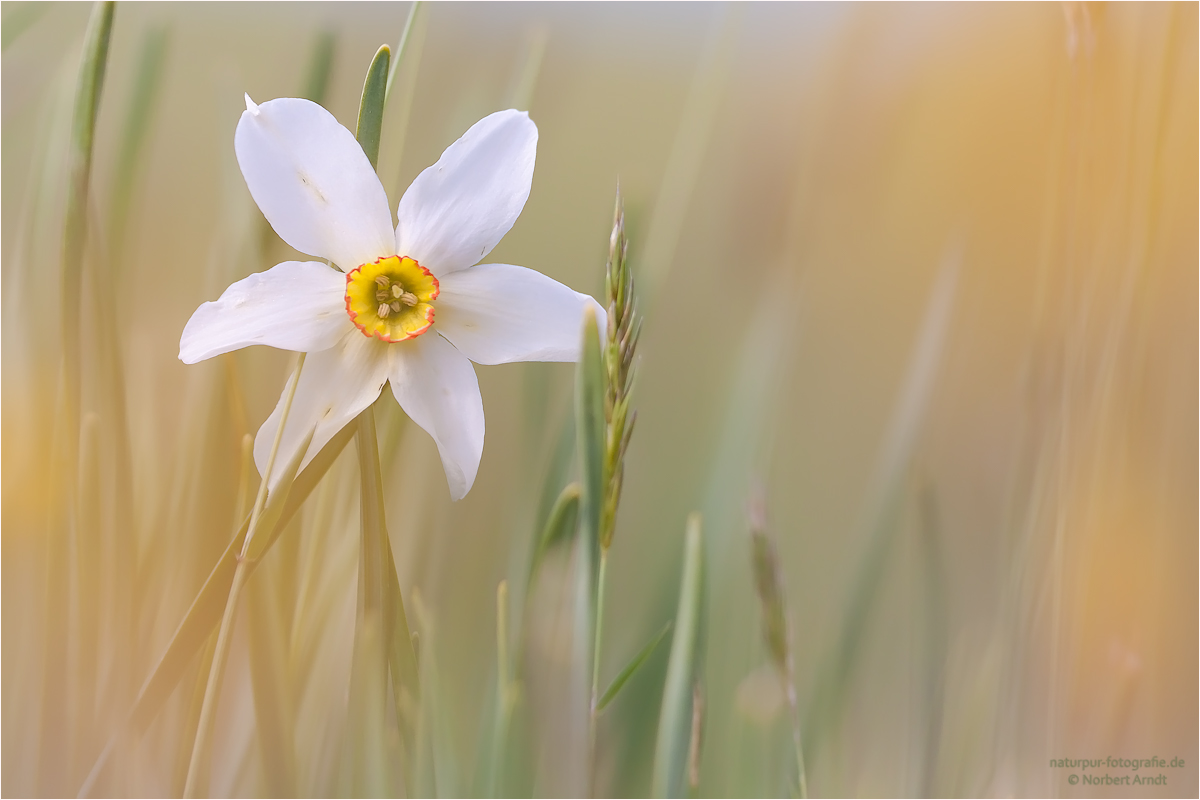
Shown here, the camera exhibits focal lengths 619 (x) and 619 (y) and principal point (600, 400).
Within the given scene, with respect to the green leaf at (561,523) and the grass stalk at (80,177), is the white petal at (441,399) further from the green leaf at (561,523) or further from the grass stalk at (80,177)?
the grass stalk at (80,177)

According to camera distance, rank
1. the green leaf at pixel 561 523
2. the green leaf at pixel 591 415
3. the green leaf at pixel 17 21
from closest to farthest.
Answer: the green leaf at pixel 591 415 < the green leaf at pixel 561 523 < the green leaf at pixel 17 21

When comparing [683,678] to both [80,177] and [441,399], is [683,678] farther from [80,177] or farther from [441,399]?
[80,177]

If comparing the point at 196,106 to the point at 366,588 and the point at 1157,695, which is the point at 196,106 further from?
the point at 1157,695

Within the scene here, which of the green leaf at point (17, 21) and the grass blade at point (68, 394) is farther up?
the green leaf at point (17, 21)

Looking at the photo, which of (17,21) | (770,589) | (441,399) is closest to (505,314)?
(441,399)

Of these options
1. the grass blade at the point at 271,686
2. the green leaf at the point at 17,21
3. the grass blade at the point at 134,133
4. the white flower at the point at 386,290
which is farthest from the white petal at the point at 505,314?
the green leaf at the point at 17,21
